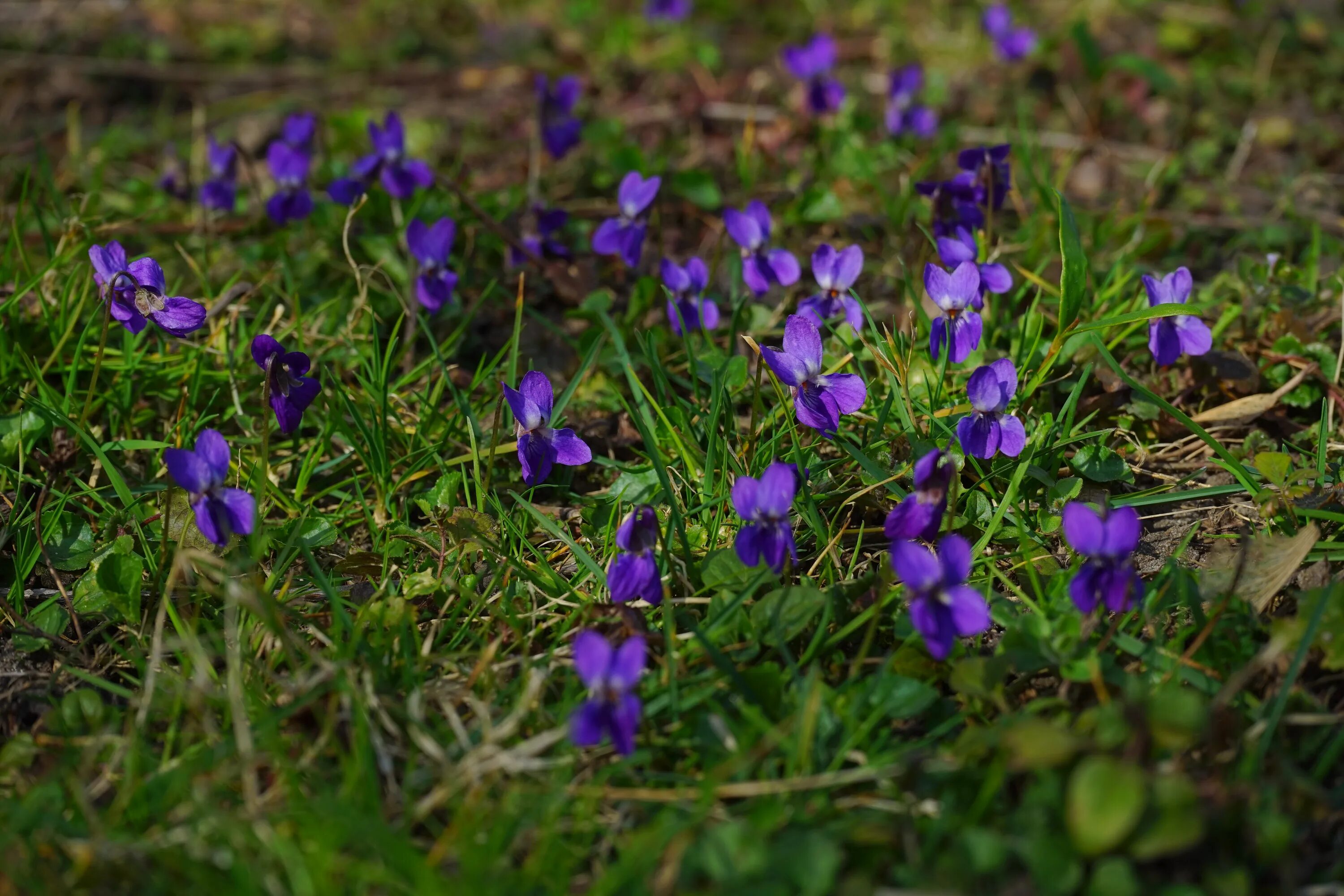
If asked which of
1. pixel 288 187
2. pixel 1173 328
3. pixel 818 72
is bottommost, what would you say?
pixel 1173 328

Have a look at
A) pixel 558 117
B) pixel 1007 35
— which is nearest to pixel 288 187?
pixel 558 117

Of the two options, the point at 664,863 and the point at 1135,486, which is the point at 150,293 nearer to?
the point at 664,863

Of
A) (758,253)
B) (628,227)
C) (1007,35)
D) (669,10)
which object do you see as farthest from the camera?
(669,10)

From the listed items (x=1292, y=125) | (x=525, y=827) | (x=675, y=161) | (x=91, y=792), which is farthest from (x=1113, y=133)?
(x=91, y=792)

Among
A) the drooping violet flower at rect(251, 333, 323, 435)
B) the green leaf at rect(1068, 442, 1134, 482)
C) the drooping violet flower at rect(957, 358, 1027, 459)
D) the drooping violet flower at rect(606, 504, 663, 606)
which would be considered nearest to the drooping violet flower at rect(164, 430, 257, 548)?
the drooping violet flower at rect(251, 333, 323, 435)

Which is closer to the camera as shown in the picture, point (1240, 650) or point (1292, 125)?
point (1240, 650)

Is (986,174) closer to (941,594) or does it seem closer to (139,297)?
(941,594)

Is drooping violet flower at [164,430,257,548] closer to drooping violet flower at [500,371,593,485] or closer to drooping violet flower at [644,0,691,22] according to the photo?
drooping violet flower at [500,371,593,485]
